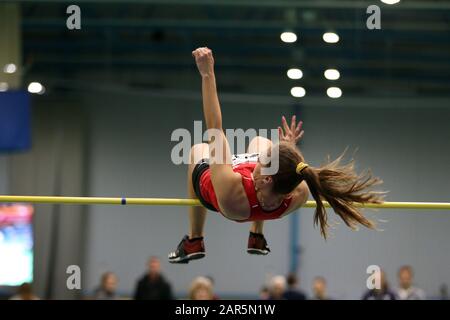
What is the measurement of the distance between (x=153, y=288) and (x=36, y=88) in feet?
9.69

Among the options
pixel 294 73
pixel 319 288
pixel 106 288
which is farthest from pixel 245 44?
pixel 106 288

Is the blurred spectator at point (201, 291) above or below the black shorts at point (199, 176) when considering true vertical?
below

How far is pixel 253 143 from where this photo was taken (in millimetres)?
5234

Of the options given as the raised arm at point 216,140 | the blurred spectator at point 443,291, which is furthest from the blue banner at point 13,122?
the raised arm at point 216,140

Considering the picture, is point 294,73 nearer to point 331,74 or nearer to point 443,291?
point 331,74

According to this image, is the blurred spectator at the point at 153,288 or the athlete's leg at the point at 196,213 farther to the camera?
the blurred spectator at the point at 153,288

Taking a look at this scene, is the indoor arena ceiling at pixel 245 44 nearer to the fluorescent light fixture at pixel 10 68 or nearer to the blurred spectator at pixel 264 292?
the fluorescent light fixture at pixel 10 68

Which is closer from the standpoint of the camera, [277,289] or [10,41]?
[277,289]

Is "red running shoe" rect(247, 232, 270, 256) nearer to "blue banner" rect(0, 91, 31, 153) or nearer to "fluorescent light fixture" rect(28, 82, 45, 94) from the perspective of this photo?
"blue banner" rect(0, 91, 31, 153)

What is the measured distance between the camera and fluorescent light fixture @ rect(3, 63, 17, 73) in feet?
29.9

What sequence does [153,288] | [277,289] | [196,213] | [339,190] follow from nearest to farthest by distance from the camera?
[339,190] → [196,213] → [153,288] → [277,289]

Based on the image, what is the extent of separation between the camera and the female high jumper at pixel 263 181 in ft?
15.4

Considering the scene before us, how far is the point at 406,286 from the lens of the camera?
8266mm
